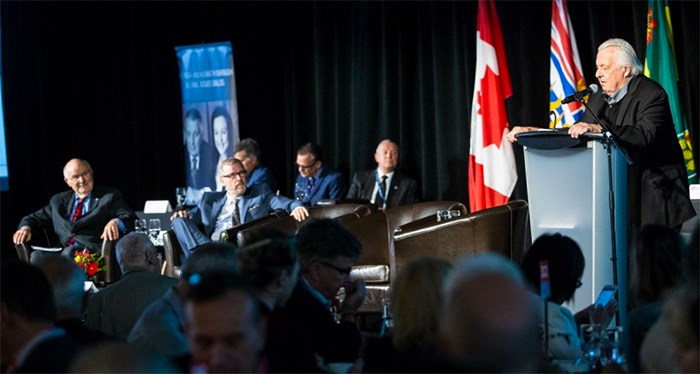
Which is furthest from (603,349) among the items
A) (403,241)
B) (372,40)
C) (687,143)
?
(372,40)

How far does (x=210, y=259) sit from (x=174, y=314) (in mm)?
194

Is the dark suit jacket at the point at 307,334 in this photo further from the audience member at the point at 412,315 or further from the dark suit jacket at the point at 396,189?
the dark suit jacket at the point at 396,189

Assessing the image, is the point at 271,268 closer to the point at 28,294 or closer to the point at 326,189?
the point at 28,294

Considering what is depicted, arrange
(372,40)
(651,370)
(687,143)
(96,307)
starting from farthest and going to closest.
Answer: (372,40)
(687,143)
(96,307)
(651,370)

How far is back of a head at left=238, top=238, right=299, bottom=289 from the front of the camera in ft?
9.41

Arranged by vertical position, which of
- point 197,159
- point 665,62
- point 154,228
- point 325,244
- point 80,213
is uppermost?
point 665,62

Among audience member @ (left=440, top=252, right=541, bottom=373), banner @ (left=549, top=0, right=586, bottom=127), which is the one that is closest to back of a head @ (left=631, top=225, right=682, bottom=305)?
audience member @ (left=440, top=252, right=541, bottom=373)

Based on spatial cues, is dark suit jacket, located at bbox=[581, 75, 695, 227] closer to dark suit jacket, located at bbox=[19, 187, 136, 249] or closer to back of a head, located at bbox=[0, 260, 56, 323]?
back of a head, located at bbox=[0, 260, 56, 323]

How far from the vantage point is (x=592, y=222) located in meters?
4.82

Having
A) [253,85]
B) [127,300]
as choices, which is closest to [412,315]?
[127,300]

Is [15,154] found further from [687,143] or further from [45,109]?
[687,143]

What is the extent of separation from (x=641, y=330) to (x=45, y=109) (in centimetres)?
813

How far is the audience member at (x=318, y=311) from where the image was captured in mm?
2672

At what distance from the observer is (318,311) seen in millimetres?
3121
